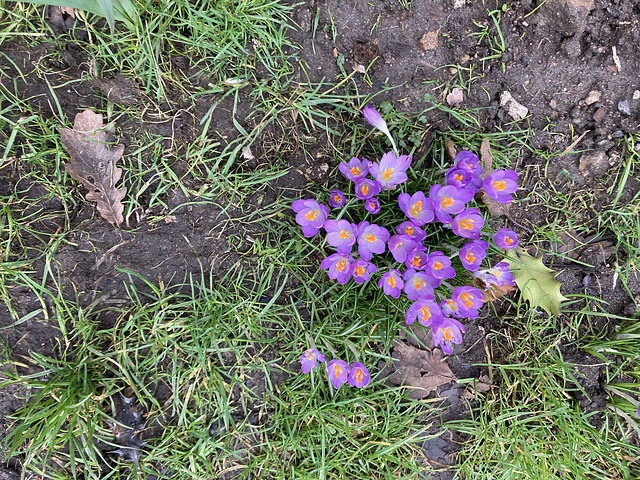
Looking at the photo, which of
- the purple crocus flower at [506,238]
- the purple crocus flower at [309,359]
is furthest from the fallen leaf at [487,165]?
the purple crocus flower at [309,359]

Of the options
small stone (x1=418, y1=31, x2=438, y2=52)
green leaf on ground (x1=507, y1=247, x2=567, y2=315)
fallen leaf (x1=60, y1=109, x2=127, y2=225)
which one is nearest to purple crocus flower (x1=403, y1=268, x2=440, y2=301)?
green leaf on ground (x1=507, y1=247, x2=567, y2=315)

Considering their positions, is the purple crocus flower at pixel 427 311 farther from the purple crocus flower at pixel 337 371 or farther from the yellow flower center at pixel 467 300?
the purple crocus flower at pixel 337 371

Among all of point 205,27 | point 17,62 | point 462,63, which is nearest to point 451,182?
point 462,63

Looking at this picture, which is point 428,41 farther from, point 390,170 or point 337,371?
point 337,371

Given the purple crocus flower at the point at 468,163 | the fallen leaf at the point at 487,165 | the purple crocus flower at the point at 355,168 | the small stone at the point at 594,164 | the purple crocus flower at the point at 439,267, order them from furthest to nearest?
the small stone at the point at 594,164 → the fallen leaf at the point at 487,165 → the purple crocus flower at the point at 355,168 → the purple crocus flower at the point at 468,163 → the purple crocus flower at the point at 439,267

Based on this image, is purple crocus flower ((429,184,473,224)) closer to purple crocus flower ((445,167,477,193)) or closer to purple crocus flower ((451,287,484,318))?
purple crocus flower ((445,167,477,193))

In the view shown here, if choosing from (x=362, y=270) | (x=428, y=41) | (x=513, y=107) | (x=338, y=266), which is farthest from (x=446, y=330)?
(x=428, y=41)
